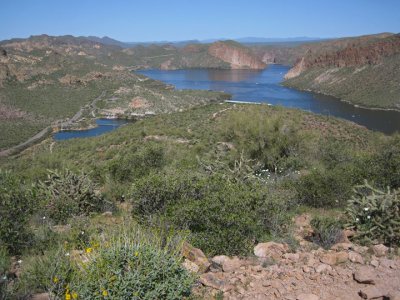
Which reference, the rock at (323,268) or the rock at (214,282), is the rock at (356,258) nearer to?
the rock at (323,268)

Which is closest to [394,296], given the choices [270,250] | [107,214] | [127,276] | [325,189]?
[270,250]

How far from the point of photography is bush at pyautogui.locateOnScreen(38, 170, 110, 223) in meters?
9.96

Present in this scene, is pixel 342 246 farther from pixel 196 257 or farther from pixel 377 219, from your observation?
pixel 196 257

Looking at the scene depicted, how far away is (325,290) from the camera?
5863mm

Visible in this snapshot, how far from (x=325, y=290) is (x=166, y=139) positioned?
29.4m

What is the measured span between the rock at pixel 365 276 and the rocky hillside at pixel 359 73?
10933 centimetres

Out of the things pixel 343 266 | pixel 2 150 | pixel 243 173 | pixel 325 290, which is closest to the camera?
pixel 325 290

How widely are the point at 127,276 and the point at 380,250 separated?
4.80m

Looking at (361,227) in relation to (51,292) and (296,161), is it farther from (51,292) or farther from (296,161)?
(296,161)

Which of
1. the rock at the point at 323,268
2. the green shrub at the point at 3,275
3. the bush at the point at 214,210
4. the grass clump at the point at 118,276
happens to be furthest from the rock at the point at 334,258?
the green shrub at the point at 3,275

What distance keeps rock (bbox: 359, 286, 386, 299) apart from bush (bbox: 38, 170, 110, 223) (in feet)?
22.3

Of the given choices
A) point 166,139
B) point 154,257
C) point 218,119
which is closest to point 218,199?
point 154,257

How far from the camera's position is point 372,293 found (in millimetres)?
5609

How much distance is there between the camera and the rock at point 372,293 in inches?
220
